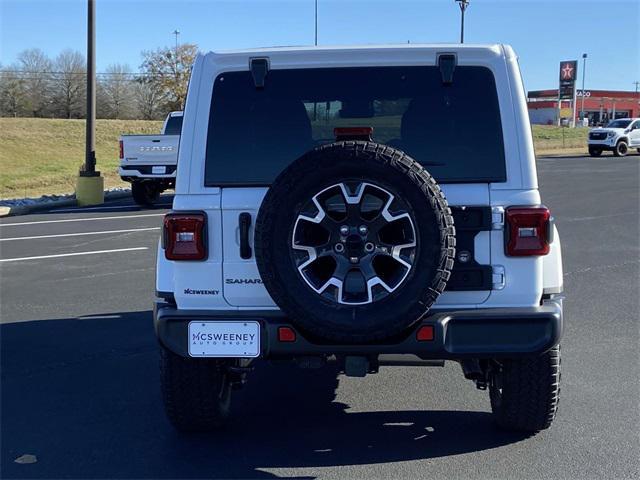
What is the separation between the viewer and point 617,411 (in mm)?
4672

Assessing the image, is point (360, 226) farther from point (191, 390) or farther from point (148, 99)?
point (148, 99)

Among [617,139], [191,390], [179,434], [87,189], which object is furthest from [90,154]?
[617,139]

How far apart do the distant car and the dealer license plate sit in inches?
1486

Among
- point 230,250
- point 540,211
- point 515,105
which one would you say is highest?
point 515,105

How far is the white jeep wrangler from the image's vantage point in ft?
11.4

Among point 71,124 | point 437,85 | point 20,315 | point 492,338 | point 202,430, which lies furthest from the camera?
point 71,124

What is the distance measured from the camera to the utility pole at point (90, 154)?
1814cm

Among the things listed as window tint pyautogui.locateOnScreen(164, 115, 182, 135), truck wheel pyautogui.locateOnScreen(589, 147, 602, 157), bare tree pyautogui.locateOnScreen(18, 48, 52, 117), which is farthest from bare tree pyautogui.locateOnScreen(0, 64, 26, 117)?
window tint pyautogui.locateOnScreen(164, 115, 182, 135)

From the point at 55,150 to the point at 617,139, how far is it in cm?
3247

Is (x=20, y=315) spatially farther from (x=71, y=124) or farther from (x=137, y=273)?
(x=71, y=124)

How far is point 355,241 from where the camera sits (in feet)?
11.5

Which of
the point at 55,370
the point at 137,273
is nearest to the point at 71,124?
the point at 137,273

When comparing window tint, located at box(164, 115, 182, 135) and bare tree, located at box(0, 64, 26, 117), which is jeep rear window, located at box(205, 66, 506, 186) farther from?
bare tree, located at box(0, 64, 26, 117)

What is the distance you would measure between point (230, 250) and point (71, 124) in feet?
187
